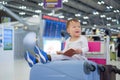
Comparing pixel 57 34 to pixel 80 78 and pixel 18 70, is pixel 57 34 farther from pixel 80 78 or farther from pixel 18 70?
pixel 80 78

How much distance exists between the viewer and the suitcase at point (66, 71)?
1647 mm

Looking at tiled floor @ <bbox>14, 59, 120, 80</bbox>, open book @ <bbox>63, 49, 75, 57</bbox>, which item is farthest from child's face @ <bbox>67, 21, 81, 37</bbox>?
tiled floor @ <bbox>14, 59, 120, 80</bbox>

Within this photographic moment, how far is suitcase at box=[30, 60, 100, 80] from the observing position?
5.40ft

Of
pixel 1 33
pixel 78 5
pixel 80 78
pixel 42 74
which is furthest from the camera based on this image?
pixel 78 5

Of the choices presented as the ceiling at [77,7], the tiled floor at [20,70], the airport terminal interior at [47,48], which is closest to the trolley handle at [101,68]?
the airport terminal interior at [47,48]

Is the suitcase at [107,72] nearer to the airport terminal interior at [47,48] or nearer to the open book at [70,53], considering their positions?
the airport terminal interior at [47,48]

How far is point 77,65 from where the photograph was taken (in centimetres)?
167

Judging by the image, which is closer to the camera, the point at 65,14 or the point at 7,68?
the point at 7,68

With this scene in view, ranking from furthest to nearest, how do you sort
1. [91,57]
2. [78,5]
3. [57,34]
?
[78,5], [57,34], [91,57]

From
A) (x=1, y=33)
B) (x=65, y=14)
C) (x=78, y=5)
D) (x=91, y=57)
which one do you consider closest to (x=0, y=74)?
(x=1, y=33)

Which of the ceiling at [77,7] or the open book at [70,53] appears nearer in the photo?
the open book at [70,53]

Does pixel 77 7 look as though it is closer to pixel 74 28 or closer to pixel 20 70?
pixel 20 70

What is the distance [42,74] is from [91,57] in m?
1.21

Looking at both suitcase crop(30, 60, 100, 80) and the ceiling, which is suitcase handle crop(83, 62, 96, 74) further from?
the ceiling
